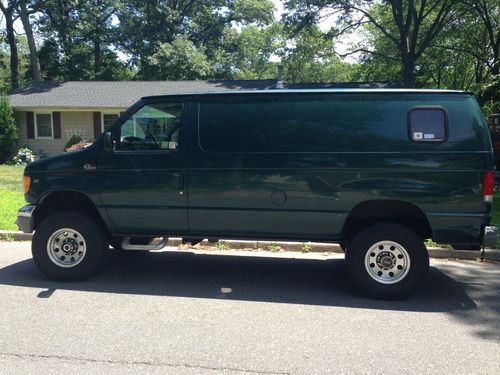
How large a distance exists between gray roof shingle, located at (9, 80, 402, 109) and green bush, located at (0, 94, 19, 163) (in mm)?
817

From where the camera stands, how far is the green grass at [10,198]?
8634mm

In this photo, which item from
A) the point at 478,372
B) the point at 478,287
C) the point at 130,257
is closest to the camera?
the point at 478,372

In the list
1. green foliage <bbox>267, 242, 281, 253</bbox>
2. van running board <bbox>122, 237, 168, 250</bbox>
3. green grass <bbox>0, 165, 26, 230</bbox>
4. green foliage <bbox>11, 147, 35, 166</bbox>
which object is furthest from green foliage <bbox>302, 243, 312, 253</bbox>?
green foliage <bbox>11, 147, 35, 166</bbox>

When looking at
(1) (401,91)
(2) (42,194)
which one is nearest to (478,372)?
(1) (401,91)

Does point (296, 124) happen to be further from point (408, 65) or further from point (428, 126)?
point (408, 65)

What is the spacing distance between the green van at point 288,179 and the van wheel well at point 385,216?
1 cm

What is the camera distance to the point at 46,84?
26031 mm

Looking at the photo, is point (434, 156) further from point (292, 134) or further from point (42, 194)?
point (42, 194)

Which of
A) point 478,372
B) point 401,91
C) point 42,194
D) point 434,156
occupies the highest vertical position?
point 401,91

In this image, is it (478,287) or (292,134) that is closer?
(292,134)

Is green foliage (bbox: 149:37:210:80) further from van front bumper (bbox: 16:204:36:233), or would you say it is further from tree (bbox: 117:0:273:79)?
van front bumper (bbox: 16:204:36:233)

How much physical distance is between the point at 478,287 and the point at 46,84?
2567 centimetres

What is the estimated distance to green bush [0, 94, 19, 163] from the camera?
21.7 meters

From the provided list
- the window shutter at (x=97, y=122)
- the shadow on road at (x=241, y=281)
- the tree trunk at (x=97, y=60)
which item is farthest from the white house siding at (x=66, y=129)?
the shadow on road at (x=241, y=281)
